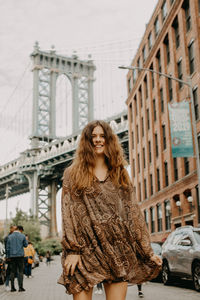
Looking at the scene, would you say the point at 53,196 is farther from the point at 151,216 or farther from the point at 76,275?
the point at 76,275

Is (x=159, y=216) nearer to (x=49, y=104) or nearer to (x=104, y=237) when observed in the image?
(x=104, y=237)

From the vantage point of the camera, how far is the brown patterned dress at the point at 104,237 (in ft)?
9.98

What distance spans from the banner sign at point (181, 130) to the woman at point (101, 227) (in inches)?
647

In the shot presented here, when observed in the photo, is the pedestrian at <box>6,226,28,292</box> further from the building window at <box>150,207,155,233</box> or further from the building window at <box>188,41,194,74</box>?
the building window at <box>150,207,155,233</box>

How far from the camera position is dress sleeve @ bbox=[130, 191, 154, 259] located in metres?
3.20

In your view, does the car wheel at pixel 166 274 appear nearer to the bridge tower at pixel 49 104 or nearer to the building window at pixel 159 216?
the building window at pixel 159 216

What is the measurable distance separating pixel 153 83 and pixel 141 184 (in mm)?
9156

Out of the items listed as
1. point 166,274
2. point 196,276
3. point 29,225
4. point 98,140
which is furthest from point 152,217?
point 98,140

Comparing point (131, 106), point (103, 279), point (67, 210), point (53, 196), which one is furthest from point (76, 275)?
point (53, 196)

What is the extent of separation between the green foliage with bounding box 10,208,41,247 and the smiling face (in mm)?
52319

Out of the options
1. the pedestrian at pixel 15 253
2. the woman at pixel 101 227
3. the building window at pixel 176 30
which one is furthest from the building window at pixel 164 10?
the woman at pixel 101 227

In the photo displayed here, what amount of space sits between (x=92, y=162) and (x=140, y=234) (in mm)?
590

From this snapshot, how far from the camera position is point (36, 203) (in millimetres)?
72062

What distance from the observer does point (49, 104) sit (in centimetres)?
7450
